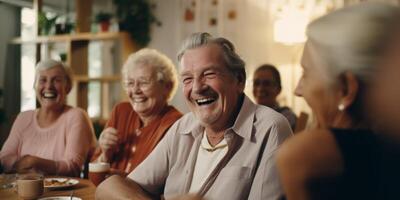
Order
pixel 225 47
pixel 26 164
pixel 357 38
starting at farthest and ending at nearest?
1. pixel 26 164
2. pixel 225 47
3. pixel 357 38

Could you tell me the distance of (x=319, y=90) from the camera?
2.49 ft

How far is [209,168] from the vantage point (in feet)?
4.98

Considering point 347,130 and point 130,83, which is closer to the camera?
point 347,130

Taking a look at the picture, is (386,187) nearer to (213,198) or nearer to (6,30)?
(213,198)

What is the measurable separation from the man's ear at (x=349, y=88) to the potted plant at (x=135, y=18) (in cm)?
392

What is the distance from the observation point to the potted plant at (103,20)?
462 cm

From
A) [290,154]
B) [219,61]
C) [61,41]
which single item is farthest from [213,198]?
[61,41]

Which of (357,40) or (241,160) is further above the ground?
(357,40)

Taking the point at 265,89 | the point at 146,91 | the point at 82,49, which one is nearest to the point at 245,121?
the point at 146,91

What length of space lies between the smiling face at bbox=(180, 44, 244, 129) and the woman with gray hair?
0.79 metres

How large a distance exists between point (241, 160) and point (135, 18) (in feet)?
10.9

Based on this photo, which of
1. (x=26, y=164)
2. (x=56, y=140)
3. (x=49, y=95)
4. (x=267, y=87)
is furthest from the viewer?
(x=267, y=87)

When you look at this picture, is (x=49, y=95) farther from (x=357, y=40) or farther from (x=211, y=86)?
(x=357, y=40)

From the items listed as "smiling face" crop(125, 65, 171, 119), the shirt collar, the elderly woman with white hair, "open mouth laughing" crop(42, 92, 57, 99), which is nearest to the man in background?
the elderly woman with white hair
